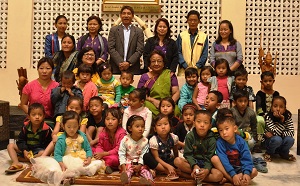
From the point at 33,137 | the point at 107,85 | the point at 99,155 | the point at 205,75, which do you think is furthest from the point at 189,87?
the point at 33,137

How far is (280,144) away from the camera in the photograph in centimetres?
468

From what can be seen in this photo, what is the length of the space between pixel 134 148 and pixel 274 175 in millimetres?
1486

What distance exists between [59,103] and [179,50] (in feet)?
7.22

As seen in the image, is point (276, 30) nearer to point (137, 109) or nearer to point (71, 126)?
point (137, 109)

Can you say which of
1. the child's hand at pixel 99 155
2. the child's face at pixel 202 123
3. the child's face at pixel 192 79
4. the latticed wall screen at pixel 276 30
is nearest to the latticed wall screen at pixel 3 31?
the child's face at pixel 192 79

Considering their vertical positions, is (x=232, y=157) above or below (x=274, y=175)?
above

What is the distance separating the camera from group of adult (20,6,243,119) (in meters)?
5.48

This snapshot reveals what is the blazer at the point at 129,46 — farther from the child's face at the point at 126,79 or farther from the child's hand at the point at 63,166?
the child's hand at the point at 63,166

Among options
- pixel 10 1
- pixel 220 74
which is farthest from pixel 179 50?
pixel 10 1

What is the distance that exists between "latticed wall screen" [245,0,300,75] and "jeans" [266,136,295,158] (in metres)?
3.14

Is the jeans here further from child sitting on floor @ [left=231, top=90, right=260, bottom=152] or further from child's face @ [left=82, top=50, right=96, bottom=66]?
child's face @ [left=82, top=50, right=96, bottom=66]

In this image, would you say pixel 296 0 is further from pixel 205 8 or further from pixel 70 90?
pixel 70 90

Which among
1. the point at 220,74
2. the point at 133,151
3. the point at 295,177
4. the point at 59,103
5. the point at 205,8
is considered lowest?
the point at 295,177

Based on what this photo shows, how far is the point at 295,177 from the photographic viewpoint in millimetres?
4219
